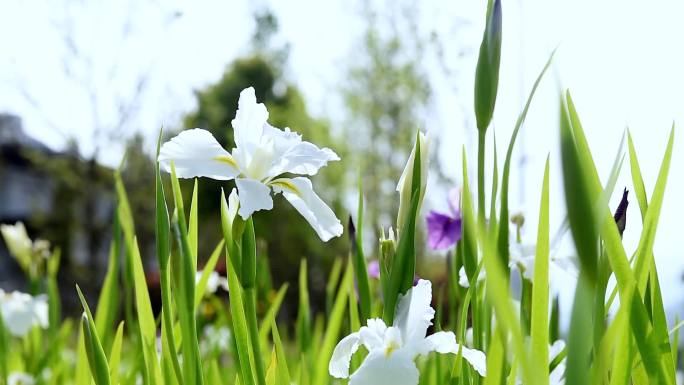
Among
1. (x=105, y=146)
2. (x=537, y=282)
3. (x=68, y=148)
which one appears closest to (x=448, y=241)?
(x=537, y=282)

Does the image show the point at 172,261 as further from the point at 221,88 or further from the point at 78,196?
the point at 221,88

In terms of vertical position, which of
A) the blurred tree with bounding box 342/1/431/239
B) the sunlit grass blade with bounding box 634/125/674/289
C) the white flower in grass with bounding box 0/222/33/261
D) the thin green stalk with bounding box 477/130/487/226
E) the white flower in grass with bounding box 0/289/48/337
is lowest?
the sunlit grass blade with bounding box 634/125/674/289

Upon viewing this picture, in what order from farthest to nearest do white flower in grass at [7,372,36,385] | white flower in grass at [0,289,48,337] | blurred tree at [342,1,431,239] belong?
blurred tree at [342,1,431,239] < white flower in grass at [0,289,48,337] < white flower in grass at [7,372,36,385]

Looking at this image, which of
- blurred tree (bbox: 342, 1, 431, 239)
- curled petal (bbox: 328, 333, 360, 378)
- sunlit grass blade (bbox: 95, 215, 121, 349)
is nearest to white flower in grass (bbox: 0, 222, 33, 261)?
sunlit grass blade (bbox: 95, 215, 121, 349)

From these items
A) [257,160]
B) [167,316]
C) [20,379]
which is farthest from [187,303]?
[20,379]

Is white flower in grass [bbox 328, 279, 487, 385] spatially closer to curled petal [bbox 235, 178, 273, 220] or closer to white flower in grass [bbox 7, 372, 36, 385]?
curled petal [bbox 235, 178, 273, 220]

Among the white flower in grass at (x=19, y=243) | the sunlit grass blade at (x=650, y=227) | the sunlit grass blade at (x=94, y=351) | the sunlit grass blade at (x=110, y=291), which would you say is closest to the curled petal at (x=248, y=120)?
the sunlit grass blade at (x=94, y=351)
